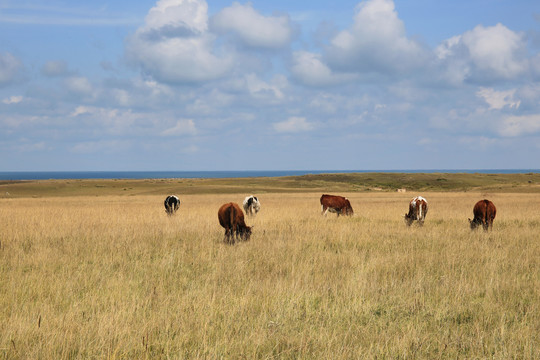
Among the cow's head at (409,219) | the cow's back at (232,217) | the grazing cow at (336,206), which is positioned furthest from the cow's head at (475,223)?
the cow's back at (232,217)

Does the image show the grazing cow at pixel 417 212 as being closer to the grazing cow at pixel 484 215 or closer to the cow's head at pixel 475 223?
the cow's head at pixel 475 223

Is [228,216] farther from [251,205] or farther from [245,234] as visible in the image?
[251,205]

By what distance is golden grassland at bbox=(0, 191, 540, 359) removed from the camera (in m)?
4.95

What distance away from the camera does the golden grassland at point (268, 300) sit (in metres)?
4.95

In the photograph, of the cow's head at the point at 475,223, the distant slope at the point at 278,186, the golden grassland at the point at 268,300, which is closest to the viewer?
the golden grassland at the point at 268,300

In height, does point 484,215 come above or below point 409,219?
above

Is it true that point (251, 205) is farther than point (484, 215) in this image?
Yes

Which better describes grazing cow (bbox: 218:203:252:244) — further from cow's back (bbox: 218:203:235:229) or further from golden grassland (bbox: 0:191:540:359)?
golden grassland (bbox: 0:191:540:359)

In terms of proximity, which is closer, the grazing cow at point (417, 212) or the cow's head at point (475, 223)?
the cow's head at point (475, 223)

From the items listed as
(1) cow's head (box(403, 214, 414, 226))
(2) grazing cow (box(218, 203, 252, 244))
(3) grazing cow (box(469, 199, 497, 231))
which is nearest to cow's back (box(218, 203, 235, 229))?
(2) grazing cow (box(218, 203, 252, 244))

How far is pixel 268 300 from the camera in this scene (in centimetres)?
662

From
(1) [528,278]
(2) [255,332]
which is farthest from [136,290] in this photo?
(1) [528,278]

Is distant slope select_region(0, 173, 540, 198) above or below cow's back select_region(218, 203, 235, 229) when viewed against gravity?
below

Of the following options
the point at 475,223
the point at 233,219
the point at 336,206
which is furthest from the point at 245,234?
the point at 336,206
